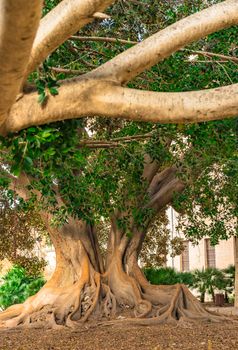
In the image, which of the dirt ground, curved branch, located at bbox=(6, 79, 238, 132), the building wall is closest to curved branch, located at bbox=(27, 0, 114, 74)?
curved branch, located at bbox=(6, 79, 238, 132)

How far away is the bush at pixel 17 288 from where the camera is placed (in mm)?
19125

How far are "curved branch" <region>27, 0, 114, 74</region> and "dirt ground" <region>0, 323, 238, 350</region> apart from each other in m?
6.15

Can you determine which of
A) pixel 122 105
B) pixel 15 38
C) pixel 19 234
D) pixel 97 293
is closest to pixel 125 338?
pixel 97 293

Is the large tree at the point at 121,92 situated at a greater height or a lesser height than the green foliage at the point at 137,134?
lesser

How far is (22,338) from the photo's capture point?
41.6ft

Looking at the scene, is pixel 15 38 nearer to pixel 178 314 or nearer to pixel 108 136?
pixel 108 136

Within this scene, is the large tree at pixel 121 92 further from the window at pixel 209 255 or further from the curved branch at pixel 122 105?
the window at pixel 209 255

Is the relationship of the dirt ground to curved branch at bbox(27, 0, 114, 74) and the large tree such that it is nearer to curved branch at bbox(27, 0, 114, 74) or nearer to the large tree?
the large tree

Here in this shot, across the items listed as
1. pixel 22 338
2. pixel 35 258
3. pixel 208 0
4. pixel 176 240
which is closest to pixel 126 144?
pixel 208 0

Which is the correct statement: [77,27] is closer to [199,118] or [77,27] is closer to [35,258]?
[199,118]

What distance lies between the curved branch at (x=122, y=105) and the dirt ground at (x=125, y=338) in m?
5.34

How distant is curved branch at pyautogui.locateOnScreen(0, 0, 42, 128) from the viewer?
3.83 metres

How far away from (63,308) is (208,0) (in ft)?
23.1

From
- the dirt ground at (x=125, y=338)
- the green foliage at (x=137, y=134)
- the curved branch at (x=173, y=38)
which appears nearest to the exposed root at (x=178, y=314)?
the dirt ground at (x=125, y=338)
